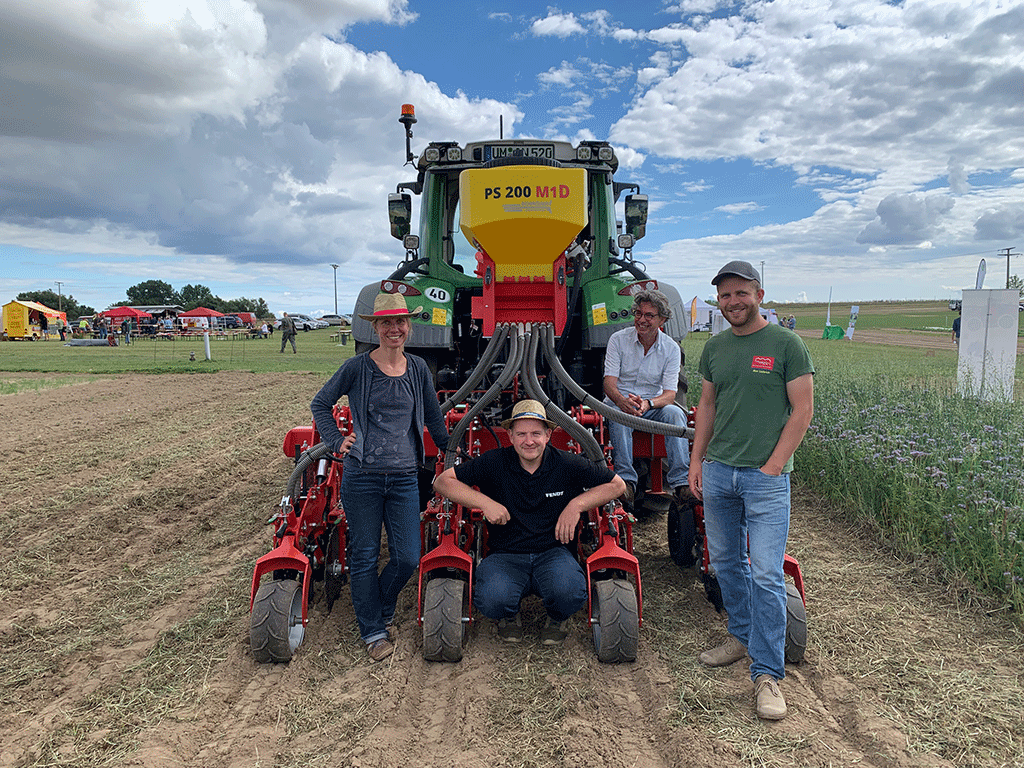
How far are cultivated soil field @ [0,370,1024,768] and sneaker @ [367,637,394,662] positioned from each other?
49 millimetres

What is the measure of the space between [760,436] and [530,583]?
4.31 feet

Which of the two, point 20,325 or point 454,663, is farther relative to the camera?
point 20,325

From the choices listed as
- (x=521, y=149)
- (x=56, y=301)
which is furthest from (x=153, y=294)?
(x=521, y=149)

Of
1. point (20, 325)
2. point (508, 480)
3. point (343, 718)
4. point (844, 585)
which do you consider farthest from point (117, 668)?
point (20, 325)

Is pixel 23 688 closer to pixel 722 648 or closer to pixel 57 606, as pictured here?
pixel 57 606

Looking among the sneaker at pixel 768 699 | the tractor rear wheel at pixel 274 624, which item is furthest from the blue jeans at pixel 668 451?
the tractor rear wheel at pixel 274 624

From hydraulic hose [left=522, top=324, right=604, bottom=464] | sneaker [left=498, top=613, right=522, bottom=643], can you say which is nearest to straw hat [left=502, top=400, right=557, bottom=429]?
hydraulic hose [left=522, top=324, right=604, bottom=464]

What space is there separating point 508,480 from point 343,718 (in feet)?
4.12

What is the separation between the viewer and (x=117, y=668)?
3.09 metres

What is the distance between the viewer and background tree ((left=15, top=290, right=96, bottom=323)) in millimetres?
69181

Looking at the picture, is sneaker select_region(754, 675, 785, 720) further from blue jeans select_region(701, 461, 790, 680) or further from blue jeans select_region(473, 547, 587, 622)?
blue jeans select_region(473, 547, 587, 622)

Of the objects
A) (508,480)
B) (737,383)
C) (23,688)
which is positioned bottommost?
(23,688)

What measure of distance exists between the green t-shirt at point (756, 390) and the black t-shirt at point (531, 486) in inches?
27.5

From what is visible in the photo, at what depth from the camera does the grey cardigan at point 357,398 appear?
3264mm
